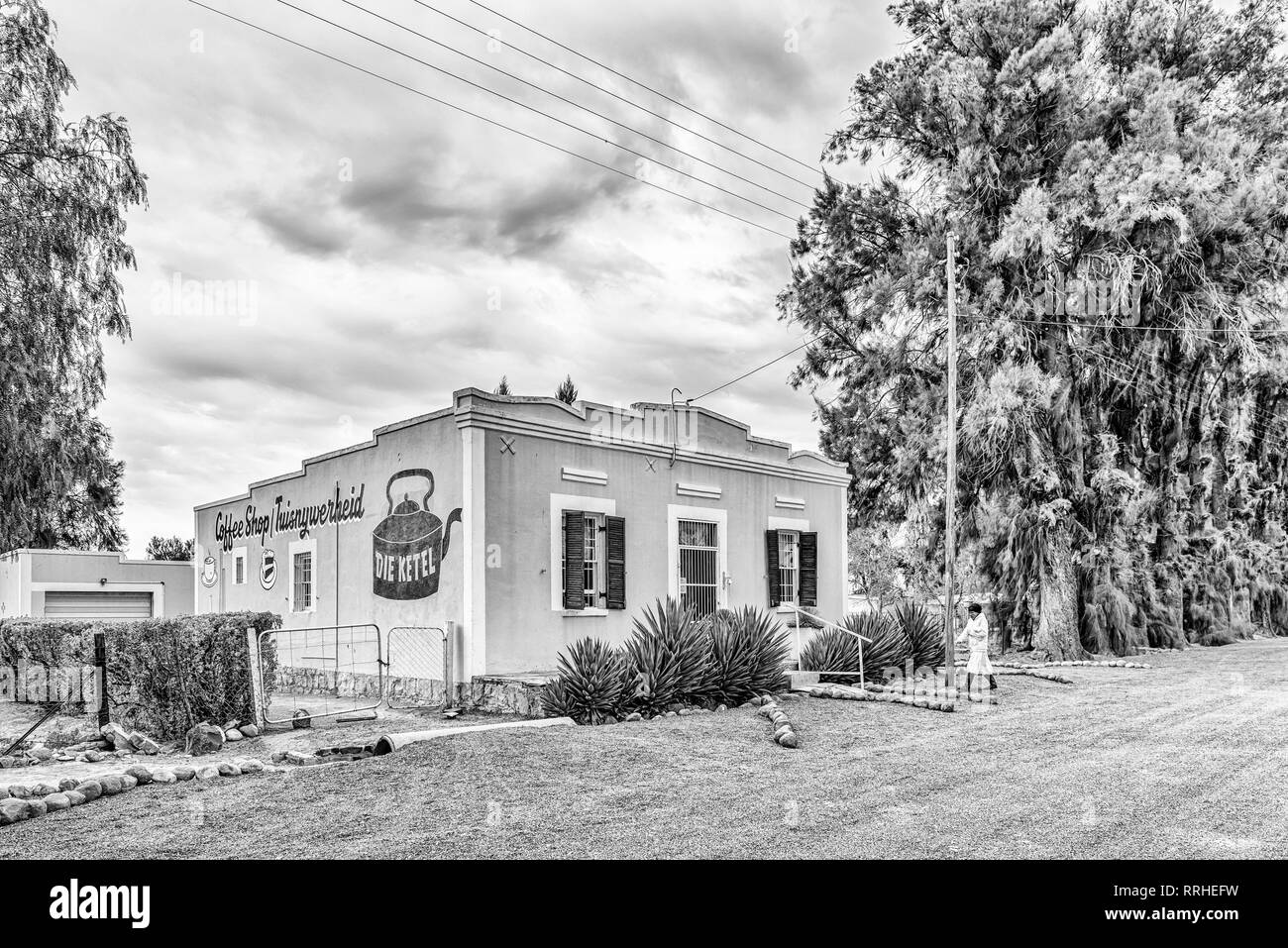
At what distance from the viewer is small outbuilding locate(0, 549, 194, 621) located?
84.2 feet

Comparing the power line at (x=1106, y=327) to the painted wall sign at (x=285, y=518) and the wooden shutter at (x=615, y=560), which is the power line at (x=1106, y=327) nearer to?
the wooden shutter at (x=615, y=560)

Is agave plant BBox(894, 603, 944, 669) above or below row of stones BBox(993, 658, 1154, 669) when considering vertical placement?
above

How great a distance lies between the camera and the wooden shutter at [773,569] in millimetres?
18438

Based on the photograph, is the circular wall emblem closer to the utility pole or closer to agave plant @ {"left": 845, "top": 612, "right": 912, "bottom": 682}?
agave plant @ {"left": 845, "top": 612, "right": 912, "bottom": 682}

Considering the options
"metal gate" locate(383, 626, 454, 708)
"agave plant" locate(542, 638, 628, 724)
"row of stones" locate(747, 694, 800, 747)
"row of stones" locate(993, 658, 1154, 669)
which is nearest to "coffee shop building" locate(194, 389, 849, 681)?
"metal gate" locate(383, 626, 454, 708)

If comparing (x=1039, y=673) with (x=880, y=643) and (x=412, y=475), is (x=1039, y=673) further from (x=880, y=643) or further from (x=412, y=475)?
(x=412, y=475)

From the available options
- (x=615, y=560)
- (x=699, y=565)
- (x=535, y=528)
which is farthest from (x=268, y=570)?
(x=699, y=565)

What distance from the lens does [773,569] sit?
60.8 ft

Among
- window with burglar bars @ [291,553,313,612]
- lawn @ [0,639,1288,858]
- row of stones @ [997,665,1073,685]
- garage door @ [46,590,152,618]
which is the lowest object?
row of stones @ [997,665,1073,685]

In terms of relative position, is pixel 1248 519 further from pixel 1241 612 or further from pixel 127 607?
pixel 127 607

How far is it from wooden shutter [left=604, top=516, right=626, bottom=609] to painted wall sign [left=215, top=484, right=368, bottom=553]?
4.09 metres

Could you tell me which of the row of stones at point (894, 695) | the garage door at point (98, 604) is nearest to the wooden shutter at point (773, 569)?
the row of stones at point (894, 695)

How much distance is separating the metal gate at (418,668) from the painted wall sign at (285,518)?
253cm

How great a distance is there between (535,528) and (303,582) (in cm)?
575
